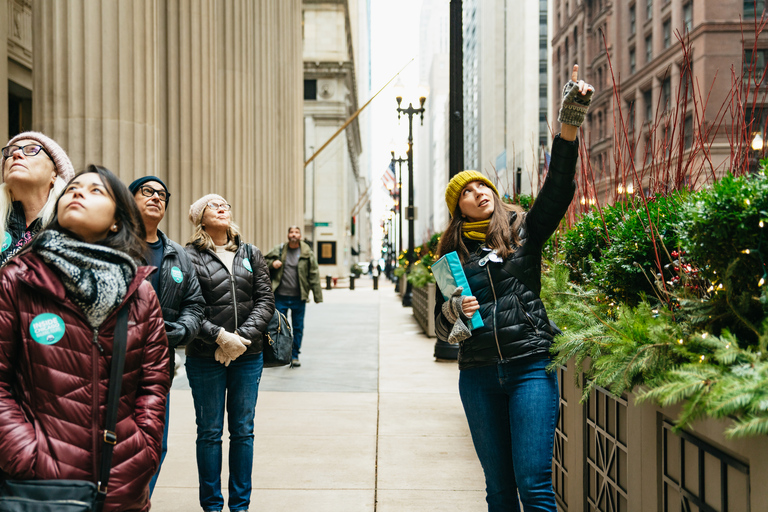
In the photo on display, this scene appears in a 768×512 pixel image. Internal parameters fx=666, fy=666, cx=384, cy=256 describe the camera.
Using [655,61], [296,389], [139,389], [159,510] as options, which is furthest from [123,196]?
[655,61]

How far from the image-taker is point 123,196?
2691 mm

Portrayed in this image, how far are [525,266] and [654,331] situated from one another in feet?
2.27

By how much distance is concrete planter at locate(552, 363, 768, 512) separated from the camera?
2396 mm

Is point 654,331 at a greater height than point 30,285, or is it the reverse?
point 30,285

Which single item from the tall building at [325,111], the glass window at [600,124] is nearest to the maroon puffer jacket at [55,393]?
the tall building at [325,111]

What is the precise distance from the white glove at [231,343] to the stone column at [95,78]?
5.28 metres

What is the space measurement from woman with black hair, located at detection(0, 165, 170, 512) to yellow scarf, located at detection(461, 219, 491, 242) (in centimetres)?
179

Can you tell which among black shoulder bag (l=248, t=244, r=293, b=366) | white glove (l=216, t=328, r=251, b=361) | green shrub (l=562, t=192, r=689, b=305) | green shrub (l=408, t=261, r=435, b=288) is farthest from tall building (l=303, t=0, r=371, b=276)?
green shrub (l=562, t=192, r=689, b=305)

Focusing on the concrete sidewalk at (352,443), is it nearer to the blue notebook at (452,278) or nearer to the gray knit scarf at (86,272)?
the blue notebook at (452,278)

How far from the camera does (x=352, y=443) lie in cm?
657

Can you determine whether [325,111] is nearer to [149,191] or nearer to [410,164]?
[410,164]

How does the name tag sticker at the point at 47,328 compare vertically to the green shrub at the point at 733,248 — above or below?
below

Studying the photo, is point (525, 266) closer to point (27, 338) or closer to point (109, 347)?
point (109, 347)

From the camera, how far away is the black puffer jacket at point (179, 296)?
3.94 metres
